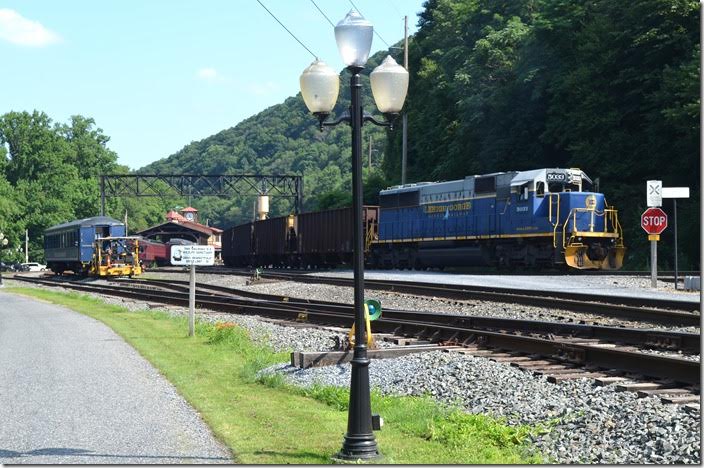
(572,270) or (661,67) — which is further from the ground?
(661,67)

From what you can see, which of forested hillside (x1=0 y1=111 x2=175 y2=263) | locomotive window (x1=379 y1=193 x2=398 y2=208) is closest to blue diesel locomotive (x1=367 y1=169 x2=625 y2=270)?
locomotive window (x1=379 y1=193 x2=398 y2=208)

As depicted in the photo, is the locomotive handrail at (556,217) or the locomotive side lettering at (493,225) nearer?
the locomotive handrail at (556,217)

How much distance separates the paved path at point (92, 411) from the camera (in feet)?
26.7

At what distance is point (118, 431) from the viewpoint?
29.7 feet

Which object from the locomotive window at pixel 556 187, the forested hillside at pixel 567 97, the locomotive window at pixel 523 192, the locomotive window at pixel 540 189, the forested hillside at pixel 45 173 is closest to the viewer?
the locomotive window at pixel 540 189

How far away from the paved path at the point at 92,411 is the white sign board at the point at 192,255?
2547mm

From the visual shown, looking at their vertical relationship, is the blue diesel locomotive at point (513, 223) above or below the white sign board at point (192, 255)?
above

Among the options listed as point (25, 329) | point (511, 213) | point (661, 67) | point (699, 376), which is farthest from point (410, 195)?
point (699, 376)

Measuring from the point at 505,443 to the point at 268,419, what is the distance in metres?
2.69

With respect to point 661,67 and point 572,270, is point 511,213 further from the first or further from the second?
point 661,67

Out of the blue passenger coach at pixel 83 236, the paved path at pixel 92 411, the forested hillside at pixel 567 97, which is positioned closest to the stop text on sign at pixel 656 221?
the forested hillside at pixel 567 97

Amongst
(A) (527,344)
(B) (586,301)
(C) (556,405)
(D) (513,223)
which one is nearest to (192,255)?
(A) (527,344)

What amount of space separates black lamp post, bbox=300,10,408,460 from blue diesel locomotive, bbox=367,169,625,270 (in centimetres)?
2532

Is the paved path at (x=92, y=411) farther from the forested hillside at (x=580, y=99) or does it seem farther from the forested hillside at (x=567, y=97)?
the forested hillside at (x=580, y=99)
